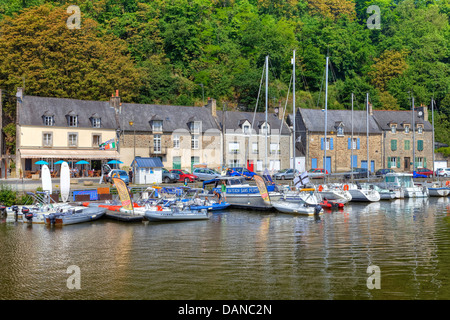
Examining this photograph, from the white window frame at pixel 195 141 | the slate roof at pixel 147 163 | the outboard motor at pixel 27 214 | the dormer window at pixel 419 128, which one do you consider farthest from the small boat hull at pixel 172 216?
the dormer window at pixel 419 128

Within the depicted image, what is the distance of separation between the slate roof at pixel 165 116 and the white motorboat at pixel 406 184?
22.0m

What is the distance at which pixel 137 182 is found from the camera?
4456cm

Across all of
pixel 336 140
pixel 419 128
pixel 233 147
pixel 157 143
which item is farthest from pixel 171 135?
pixel 419 128

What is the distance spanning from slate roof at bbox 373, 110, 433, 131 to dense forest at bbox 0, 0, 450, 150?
4.37 metres

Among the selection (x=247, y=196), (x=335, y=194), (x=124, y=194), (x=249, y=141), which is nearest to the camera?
(x=124, y=194)

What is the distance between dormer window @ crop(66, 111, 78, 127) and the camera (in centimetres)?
5233

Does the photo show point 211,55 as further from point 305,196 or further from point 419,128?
point 305,196

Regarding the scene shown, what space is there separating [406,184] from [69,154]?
108 ft

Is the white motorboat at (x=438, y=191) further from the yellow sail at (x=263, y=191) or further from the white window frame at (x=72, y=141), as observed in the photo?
the white window frame at (x=72, y=141)

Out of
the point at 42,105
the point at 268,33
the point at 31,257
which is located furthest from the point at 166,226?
the point at 268,33

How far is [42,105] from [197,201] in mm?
27018

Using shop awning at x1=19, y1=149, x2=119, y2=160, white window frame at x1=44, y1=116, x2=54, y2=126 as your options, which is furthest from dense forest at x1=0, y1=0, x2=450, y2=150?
shop awning at x1=19, y1=149, x2=119, y2=160

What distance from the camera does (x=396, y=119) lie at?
67312 millimetres
